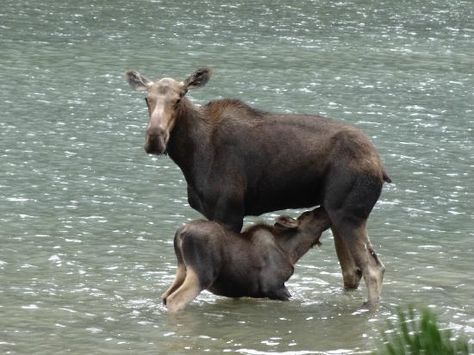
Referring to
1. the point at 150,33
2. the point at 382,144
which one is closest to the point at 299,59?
the point at 150,33

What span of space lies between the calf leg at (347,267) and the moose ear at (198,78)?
62.3 inches

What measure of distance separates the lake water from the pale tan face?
1227mm

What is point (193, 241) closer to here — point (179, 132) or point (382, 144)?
point (179, 132)

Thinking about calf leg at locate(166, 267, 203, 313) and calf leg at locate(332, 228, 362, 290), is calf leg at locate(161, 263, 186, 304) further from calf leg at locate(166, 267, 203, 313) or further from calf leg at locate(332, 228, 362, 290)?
calf leg at locate(332, 228, 362, 290)

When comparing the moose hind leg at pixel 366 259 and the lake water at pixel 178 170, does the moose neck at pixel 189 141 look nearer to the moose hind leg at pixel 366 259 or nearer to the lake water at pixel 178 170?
the lake water at pixel 178 170

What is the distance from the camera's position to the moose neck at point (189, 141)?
10.4 m

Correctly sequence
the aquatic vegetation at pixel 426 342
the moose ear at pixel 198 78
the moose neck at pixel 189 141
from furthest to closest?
the moose ear at pixel 198 78 → the moose neck at pixel 189 141 → the aquatic vegetation at pixel 426 342

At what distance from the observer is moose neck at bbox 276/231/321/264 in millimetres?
10594

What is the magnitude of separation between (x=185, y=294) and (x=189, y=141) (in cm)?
126

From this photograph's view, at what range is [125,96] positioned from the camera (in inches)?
827

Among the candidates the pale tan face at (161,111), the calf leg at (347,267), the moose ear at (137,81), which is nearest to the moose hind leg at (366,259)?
the calf leg at (347,267)

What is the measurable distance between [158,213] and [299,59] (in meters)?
12.1

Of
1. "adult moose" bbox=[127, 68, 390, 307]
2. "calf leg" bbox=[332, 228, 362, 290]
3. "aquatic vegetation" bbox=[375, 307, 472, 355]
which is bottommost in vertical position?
"calf leg" bbox=[332, 228, 362, 290]

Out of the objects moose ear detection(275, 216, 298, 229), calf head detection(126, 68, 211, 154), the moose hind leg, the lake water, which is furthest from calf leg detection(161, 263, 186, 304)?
the moose hind leg
